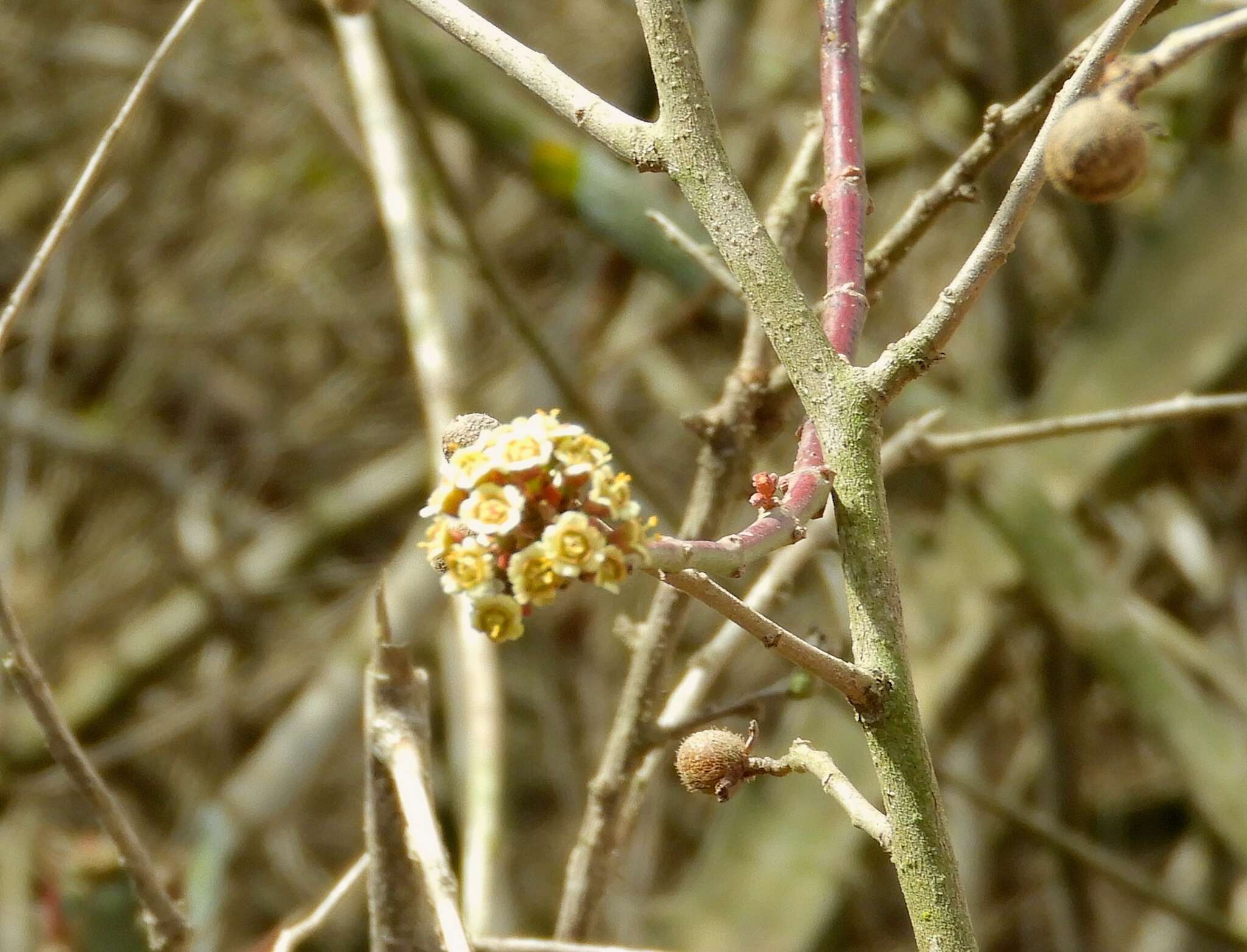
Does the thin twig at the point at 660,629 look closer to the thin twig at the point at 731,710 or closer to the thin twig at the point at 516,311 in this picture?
the thin twig at the point at 731,710

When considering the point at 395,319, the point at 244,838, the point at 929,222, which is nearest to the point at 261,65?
the point at 395,319

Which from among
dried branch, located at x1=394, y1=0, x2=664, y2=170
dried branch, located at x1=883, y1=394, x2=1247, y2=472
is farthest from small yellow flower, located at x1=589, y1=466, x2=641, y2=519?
dried branch, located at x1=883, y1=394, x2=1247, y2=472

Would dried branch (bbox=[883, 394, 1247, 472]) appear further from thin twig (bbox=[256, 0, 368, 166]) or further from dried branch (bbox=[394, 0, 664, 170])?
thin twig (bbox=[256, 0, 368, 166])

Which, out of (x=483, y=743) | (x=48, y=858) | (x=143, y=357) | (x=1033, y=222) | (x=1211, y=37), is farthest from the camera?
(x=143, y=357)

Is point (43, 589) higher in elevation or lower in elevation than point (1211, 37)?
higher

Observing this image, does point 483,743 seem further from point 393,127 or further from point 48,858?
point 393,127

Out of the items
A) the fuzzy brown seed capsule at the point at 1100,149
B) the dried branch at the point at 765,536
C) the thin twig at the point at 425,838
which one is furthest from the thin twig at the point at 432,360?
the fuzzy brown seed capsule at the point at 1100,149
